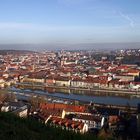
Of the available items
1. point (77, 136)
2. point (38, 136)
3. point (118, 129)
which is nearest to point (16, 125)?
point (38, 136)

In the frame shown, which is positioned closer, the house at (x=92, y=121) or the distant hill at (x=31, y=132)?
the distant hill at (x=31, y=132)

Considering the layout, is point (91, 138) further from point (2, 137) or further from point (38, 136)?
point (2, 137)

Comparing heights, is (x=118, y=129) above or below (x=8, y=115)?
below

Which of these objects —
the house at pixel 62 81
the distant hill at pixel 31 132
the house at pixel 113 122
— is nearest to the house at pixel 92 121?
the house at pixel 113 122

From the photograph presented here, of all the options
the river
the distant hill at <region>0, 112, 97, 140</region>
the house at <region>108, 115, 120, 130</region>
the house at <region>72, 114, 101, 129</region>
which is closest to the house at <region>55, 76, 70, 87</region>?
the river

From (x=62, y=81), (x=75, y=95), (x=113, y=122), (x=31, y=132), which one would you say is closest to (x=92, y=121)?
(x=113, y=122)

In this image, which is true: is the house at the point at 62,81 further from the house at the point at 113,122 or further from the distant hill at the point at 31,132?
the distant hill at the point at 31,132

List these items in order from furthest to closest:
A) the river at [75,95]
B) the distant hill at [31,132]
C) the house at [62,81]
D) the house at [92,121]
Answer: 1. the house at [62,81]
2. the river at [75,95]
3. the house at [92,121]
4. the distant hill at [31,132]

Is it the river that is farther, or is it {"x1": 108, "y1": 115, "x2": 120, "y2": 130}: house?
the river

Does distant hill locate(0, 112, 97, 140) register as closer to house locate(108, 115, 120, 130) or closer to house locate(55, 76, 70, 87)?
house locate(108, 115, 120, 130)
